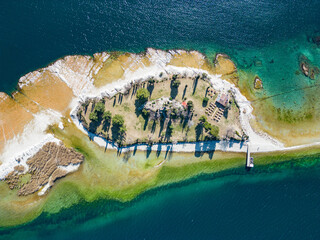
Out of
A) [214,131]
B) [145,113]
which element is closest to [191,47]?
[145,113]

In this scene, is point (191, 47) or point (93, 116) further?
point (191, 47)

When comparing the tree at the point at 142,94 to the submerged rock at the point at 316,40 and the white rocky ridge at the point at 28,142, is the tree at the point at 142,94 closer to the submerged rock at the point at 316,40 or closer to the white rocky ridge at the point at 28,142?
the white rocky ridge at the point at 28,142

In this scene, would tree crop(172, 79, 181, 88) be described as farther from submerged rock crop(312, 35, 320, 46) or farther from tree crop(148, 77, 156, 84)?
submerged rock crop(312, 35, 320, 46)

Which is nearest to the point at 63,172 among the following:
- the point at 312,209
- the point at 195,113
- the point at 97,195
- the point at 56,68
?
the point at 97,195

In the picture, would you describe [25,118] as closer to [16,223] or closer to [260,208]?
[16,223]

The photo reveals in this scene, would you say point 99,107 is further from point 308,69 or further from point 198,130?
point 308,69


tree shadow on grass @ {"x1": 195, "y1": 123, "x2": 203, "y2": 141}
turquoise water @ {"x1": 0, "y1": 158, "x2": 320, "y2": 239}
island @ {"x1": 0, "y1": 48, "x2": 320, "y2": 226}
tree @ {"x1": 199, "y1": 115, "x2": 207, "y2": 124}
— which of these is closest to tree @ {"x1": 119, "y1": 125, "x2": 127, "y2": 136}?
island @ {"x1": 0, "y1": 48, "x2": 320, "y2": 226}

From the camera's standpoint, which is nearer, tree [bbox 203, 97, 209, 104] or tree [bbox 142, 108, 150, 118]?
tree [bbox 142, 108, 150, 118]
